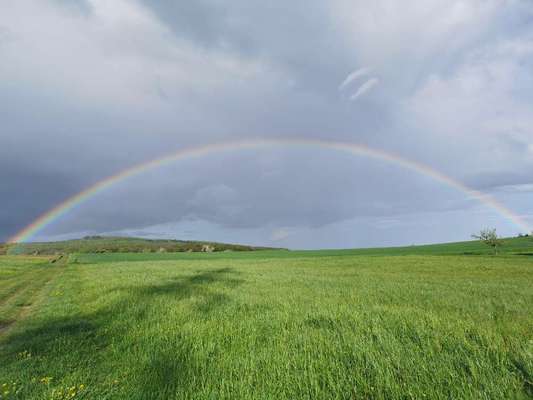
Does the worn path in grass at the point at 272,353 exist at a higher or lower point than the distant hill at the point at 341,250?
lower

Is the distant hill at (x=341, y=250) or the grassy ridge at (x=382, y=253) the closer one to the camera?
the grassy ridge at (x=382, y=253)

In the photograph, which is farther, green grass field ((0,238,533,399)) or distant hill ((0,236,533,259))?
distant hill ((0,236,533,259))

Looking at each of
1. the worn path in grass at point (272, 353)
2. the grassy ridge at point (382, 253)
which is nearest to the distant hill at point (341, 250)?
the grassy ridge at point (382, 253)

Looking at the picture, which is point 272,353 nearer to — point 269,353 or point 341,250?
point 269,353

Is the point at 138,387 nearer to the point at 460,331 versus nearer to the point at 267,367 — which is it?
the point at 267,367

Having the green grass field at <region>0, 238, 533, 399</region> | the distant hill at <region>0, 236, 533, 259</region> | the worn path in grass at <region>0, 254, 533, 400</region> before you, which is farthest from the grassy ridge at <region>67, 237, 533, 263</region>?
the worn path in grass at <region>0, 254, 533, 400</region>

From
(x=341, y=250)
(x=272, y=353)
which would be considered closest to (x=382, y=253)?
(x=341, y=250)

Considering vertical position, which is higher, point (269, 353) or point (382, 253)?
point (382, 253)

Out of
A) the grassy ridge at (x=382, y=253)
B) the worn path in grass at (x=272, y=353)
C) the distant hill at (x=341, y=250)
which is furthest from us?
the distant hill at (x=341, y=250)

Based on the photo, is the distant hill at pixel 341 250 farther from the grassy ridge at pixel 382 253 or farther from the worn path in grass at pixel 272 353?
the worn path in grass at pixel 272 353

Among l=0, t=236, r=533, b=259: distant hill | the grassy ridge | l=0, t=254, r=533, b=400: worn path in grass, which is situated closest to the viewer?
l=0, t=254, r=533, b=400: worn path in grass

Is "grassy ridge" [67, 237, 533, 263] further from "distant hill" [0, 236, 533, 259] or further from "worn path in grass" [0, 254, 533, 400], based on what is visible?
"worn path in grass" [0, 254, 533, 400]

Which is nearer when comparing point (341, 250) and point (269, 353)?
point (269, 353)

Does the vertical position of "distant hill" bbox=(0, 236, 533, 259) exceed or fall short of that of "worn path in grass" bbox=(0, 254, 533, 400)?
it exceeds it
